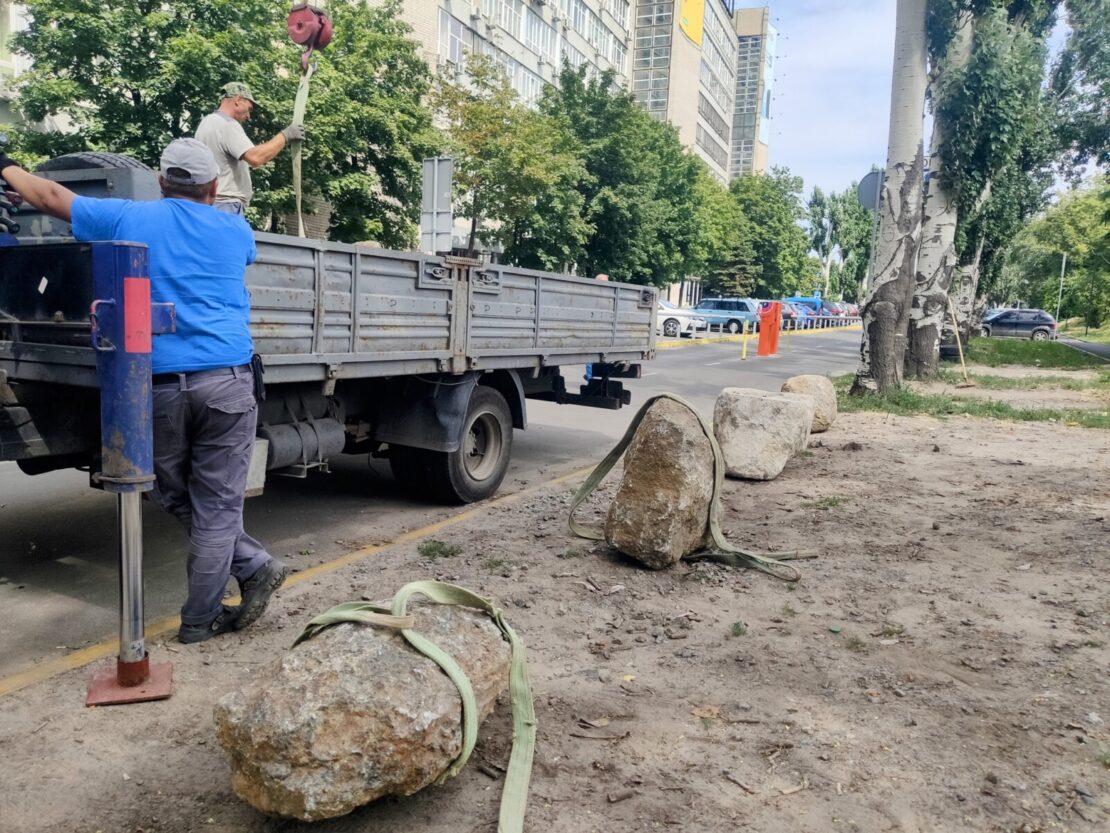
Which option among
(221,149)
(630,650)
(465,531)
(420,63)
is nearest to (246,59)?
(420,63)

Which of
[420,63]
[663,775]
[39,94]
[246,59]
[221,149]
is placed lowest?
[663,775]

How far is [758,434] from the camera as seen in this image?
7.93m

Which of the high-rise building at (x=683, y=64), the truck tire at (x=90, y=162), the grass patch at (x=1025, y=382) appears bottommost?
the grass patch at (x=1025, y=382)

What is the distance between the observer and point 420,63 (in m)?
21.2

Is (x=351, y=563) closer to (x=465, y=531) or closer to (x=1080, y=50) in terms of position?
(x=465, y=531)

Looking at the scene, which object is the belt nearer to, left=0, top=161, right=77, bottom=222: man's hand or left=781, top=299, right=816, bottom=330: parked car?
left=0, top=161, right=77, bottom=222: man's hand

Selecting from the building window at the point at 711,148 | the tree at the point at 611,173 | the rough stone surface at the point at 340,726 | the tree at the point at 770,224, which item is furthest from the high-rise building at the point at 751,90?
the rough stone surface at the point at 340,726

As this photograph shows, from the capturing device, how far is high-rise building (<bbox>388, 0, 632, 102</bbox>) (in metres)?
33.4

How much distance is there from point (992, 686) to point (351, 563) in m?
3.38

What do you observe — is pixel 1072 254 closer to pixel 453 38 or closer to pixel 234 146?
pixel 453 38

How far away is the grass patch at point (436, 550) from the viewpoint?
5.35m

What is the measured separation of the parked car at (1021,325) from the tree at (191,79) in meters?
36.5

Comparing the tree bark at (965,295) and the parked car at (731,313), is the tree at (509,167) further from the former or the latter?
the parked car at (731,313)

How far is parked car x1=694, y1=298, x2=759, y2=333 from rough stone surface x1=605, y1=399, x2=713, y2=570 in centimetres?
3641
